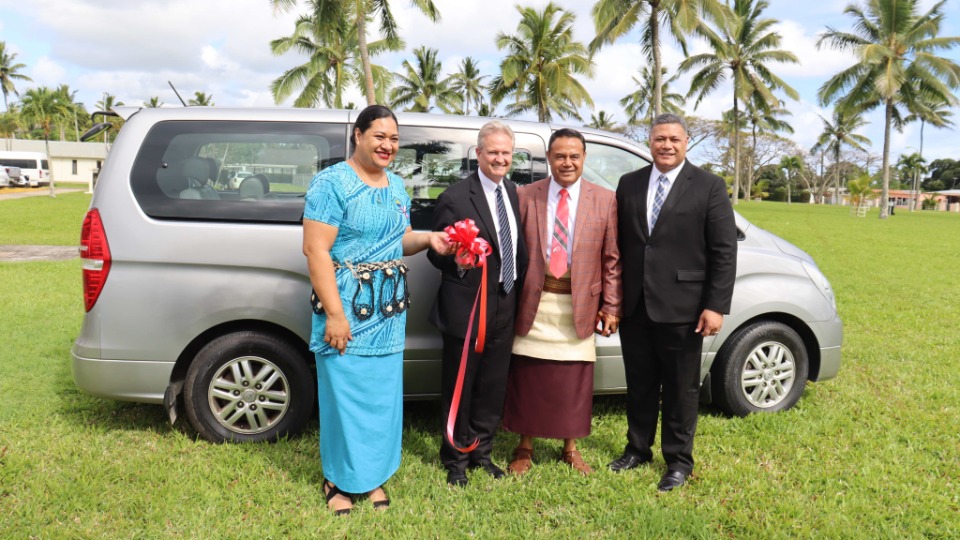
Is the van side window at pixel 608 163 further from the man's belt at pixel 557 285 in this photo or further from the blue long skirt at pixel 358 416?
the blue long skirt at pixel 358 416

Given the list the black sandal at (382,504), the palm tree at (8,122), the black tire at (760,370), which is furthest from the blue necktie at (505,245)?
the palm tree at (8,122)

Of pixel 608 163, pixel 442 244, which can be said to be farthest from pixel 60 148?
pixel 442 244

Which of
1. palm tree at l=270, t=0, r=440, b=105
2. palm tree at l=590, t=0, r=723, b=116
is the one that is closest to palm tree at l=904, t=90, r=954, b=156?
palm tree at l=590, t=0, r=723, b=116

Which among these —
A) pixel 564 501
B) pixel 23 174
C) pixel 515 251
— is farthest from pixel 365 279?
pixel 23 174

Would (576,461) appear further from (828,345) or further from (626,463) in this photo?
(828,345)

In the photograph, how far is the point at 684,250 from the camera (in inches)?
122

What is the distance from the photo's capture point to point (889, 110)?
3159 cm

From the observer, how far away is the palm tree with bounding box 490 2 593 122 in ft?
91.4

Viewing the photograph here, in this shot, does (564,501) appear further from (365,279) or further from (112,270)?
(112,270)

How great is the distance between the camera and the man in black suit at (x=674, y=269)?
3.06 meters

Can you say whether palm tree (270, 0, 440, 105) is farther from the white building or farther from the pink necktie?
the white building

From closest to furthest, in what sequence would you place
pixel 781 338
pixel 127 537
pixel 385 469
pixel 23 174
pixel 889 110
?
pixel 127 537 < pixel 385 469 < pixel 781 338 < pixel 889 110 < pixel 23 174

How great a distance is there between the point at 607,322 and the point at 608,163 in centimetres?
112

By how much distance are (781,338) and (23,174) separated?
49.5 meters
